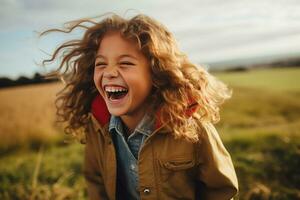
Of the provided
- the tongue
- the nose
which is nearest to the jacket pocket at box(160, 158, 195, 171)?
the tongue

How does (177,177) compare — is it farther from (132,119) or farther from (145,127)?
(132,119)

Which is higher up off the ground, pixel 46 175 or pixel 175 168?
pixel 175 168

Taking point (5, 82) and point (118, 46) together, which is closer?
point (118, 46)

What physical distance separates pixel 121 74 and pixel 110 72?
70 millimetres

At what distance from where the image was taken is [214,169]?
88.2 inches

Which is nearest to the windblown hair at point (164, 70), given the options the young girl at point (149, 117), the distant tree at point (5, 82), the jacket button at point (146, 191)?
the young girl at point (149, 117)

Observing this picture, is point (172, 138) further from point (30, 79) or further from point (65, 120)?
point (30, 79)

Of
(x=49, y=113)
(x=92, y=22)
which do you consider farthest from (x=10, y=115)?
(x=92, y=22)

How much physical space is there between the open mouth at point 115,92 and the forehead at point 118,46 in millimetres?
222

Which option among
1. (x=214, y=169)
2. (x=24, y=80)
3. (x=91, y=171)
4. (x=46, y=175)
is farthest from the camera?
(x=46, y=175)

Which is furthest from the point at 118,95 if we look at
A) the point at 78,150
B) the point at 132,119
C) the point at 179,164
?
the point at 78,150

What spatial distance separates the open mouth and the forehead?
222 mm

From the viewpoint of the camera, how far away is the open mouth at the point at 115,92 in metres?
2.32

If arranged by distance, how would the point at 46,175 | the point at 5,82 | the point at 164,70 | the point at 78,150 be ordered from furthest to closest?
the point at 78,150 < the point at 5,82 < the point at 46,175 < the point at 164,70
